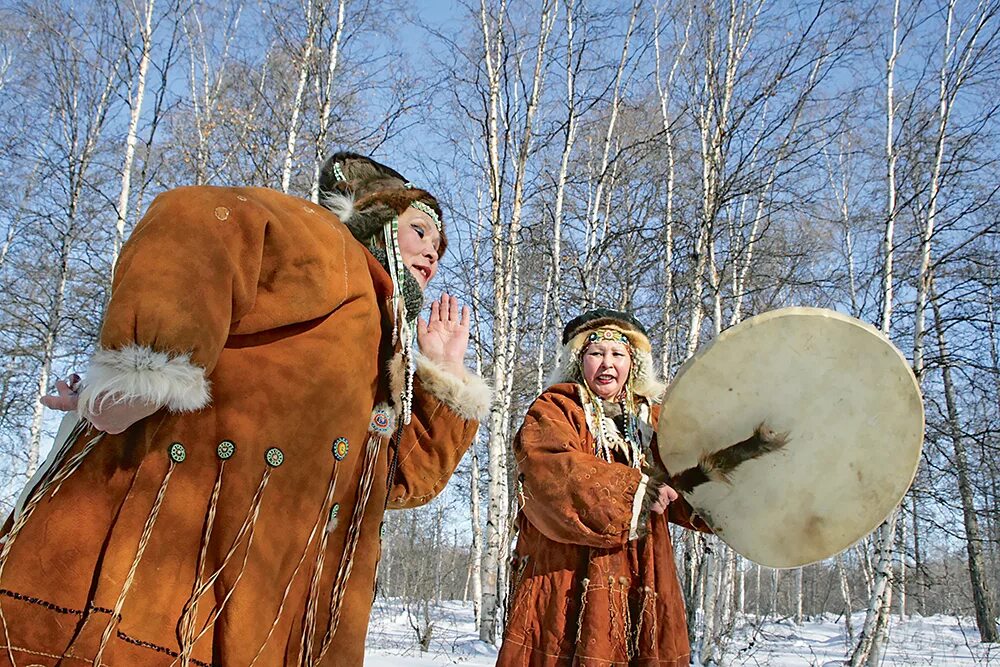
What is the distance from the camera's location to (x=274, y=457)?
1.35 metres

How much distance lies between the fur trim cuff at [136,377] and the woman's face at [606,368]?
82.0 inches

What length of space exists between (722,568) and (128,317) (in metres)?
10.8

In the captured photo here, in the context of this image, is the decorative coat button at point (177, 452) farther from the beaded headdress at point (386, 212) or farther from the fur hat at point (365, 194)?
the fur hat at point (365, 194)

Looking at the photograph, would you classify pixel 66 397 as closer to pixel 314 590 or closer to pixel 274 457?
pixel 274 457

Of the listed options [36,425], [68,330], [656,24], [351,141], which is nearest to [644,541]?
[351,141]

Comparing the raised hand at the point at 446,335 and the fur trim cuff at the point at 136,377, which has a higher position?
the raised hand at the point at 446,335

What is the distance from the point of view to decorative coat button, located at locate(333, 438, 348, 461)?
4.75 feet

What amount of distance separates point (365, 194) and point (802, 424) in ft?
4.89

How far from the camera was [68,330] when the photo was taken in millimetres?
12633

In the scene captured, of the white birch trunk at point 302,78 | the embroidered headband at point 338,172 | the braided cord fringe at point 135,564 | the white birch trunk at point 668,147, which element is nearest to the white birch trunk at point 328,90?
the white birch trunk at point 302,78

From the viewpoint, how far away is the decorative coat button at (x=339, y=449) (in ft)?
4.75

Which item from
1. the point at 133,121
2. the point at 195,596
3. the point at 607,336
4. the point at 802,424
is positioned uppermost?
the point at 133,121

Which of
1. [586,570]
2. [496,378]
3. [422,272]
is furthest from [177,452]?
[496,378]

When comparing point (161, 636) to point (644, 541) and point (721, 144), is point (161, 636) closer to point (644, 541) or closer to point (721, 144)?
point (644, 541)
